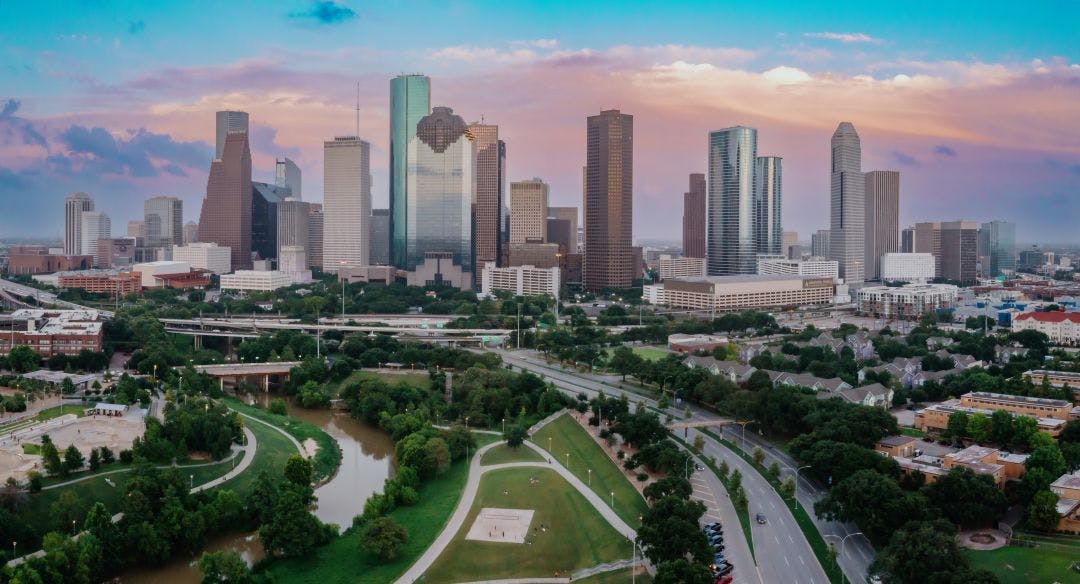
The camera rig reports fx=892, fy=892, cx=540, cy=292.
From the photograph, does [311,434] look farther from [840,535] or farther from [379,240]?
[379,240]

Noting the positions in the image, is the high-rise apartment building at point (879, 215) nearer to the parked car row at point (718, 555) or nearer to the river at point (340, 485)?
the river at point (340, 485)

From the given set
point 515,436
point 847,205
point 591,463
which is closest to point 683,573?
point 591,463

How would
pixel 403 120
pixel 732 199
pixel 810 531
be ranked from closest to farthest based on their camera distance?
pixel 810 531 < pixel 403 120 < pixel 732 199

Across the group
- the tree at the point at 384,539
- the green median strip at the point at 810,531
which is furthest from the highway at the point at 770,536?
the tree at the point at 384,539

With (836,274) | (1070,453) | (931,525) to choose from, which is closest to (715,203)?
(836,274)

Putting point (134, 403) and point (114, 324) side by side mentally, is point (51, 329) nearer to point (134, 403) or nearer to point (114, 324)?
point (114, 324)
